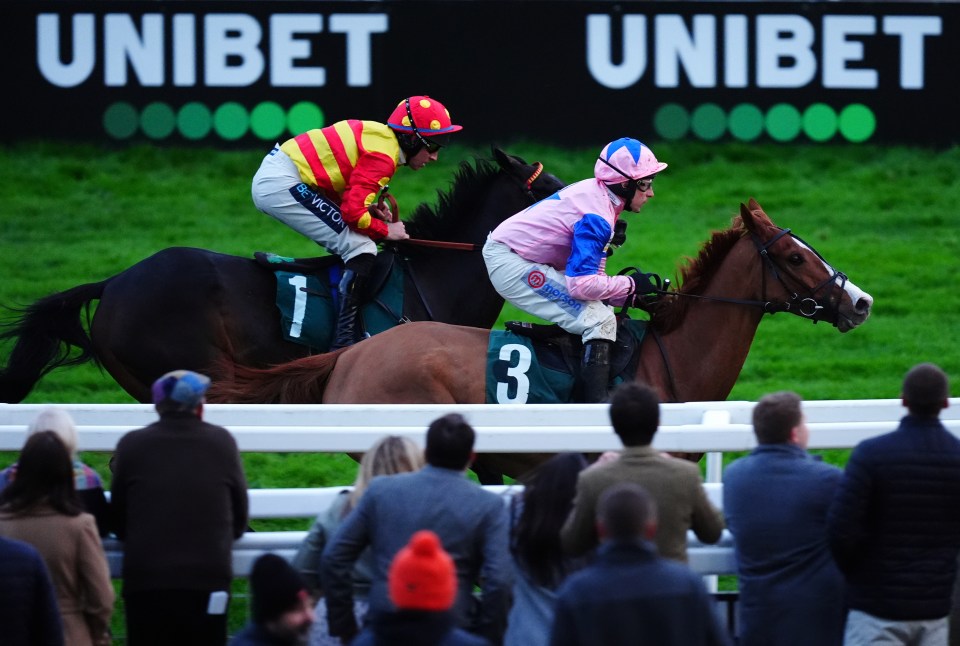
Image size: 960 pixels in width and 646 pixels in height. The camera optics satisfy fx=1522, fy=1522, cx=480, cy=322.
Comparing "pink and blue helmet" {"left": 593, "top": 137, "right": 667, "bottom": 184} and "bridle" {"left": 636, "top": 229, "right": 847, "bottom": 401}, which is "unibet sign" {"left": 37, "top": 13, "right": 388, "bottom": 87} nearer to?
"pink and blue helmet" {"left": 593, "top": 137, "right": 667, "bottom": 184}

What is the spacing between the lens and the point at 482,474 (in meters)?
6.54

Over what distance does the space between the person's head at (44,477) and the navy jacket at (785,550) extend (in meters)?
1.87

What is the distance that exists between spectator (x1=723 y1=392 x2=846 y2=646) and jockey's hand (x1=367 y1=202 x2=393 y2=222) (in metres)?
3.80

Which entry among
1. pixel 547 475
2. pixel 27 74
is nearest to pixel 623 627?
pixel 547 475

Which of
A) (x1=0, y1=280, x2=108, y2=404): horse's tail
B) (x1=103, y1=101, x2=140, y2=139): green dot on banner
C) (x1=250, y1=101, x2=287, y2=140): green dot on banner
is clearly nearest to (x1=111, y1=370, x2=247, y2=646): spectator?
(x1=0, y1=280, x2=108, y2=404): horse's tail

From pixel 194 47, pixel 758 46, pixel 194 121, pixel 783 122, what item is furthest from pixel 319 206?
pixel 783 122

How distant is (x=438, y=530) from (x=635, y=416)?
0.62 metres

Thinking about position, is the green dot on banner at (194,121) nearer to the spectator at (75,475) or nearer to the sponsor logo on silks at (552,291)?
the sponsor logo on silks at (552,291)

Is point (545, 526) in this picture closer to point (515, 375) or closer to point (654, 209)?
point (515, 375)

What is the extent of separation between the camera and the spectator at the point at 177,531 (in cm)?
433

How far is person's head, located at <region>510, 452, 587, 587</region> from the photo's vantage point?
13.9 ft

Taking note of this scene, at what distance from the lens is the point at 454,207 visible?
8078mm

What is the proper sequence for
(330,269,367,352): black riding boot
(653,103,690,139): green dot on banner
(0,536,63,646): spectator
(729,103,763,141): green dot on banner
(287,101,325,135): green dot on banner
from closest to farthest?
(0,536,63,646): spectator → (330,269,367,352): black riding boot → (287,101,325,135): green dot on banner → (653,103,690,139): green dot on banner → (729,103,763,141): green dot on banner

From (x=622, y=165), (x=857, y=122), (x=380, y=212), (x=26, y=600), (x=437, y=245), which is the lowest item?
(x=26, y=600)
